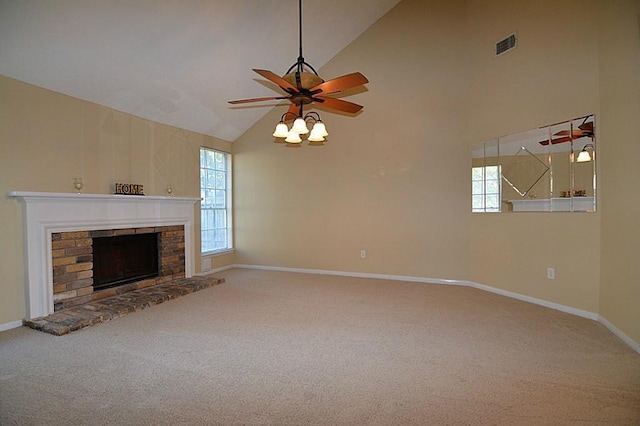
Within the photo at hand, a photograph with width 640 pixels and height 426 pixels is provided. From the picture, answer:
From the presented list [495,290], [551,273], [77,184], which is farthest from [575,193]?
[77,184]

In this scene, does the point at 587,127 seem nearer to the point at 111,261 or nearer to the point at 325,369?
the point at 325,369

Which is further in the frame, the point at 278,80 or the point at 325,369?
the point at 278,80

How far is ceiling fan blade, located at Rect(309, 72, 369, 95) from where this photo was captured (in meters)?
3.00

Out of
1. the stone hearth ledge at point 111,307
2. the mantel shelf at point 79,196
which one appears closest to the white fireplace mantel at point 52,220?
the mantel shelf at point 79,196

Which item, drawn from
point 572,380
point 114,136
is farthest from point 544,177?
point 114,136

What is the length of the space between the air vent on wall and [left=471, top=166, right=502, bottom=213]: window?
1.50m

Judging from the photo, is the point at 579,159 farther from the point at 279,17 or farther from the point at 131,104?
the point at 131,104

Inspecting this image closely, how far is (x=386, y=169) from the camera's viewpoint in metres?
5.61

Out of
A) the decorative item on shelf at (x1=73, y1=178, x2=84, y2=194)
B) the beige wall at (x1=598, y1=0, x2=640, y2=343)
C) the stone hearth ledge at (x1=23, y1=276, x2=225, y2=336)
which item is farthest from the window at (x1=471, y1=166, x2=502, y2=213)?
the decorative item on shelf at (x1=73, y1=178, x2=84, y2=194)

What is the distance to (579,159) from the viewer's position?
3705 mm

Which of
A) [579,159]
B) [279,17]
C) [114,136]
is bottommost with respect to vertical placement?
[579,159]

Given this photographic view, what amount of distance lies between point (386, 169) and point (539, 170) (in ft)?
7.02

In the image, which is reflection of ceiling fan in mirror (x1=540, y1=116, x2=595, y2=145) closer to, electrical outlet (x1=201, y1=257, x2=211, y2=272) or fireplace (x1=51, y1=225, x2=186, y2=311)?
fireplace (x1=51, y1=225, x2=186, y2=311)

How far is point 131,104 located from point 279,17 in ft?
7.32
